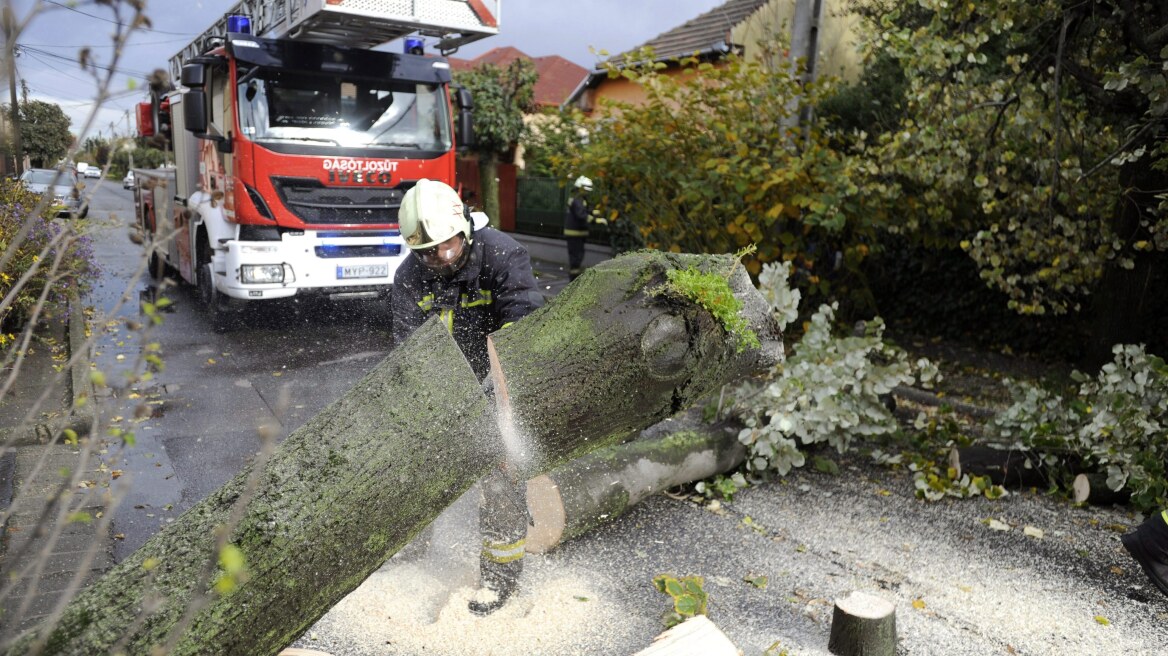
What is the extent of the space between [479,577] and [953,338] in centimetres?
767

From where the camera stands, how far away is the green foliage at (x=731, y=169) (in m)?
6.86

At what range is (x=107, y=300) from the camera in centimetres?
1083

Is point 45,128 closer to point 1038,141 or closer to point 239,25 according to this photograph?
point 1038,141

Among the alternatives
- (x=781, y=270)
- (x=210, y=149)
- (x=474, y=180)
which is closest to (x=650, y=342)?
(x=781, y=270)

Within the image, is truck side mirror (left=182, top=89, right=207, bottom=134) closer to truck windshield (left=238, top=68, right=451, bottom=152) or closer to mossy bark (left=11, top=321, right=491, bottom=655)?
truck windshield (left=238, top=68, right=451, bottom=152)

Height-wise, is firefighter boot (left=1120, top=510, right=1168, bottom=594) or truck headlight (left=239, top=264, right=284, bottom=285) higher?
truck headlight (left=239, top=264, right=284, bottom=285)

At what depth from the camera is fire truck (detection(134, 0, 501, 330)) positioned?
8344 mm

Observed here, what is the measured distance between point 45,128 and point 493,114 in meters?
19.6

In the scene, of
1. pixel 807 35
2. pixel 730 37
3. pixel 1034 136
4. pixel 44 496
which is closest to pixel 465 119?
pixel 807 35

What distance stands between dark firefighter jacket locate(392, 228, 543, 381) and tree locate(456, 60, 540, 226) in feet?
53.9

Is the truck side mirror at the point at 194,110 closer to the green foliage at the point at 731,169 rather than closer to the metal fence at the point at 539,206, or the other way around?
the green foliage at the point at 731,169

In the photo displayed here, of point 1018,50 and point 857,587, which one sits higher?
point 1018,50

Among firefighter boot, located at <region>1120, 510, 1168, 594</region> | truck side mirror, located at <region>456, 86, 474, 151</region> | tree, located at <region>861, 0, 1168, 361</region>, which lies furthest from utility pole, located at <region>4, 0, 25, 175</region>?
truck side mirror, located at <region>456, 86, 474, 151</region>

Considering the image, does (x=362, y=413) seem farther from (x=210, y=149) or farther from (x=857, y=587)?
(x=210, y=149)
